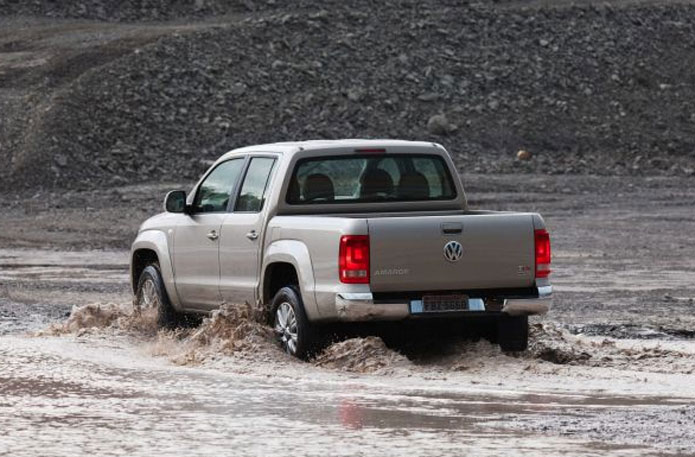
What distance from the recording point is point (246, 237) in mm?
13539

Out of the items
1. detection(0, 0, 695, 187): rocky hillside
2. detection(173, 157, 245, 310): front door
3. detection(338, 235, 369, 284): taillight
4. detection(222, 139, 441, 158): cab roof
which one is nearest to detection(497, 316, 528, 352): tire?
detection(338, 235, 369, 284): taillight

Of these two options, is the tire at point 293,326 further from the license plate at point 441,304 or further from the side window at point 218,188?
the side window at point 218,188

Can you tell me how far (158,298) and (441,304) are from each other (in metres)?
3.42

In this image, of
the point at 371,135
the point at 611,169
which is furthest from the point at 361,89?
the point at 611,169

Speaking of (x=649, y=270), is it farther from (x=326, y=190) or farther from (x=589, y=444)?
(x=589, y=444)

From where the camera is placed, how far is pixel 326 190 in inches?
536

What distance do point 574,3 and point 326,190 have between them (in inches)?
1681

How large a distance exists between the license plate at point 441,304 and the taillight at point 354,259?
43 cm

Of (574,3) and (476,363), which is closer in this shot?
(476,363)

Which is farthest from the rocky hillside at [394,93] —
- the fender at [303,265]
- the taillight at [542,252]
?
the taillight at [542,252]

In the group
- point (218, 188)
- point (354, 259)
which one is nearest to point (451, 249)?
point (354, 259)

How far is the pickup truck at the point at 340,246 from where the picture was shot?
40.1ft

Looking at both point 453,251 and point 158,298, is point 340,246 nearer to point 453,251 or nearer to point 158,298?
point 453,251

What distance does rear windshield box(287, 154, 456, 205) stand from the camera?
44.5ft
